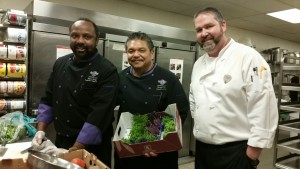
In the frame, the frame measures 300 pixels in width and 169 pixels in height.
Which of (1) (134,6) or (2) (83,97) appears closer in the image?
(2) (83,97)

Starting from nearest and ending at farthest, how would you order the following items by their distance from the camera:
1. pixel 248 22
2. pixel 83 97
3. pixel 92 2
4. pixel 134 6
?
pixel 83 97, pixel 92 2, pixel 134 6, pixel 248 22

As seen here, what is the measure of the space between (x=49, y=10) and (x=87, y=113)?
1.61 meters

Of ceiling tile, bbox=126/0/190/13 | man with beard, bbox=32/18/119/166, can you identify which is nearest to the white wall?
ceiling tile, bbox=126/0/190/13

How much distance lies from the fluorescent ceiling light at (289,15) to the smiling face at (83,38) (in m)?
4.13

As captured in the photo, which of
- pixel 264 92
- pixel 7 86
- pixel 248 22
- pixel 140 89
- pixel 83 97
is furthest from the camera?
pixel 248 22

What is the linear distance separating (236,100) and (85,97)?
0.90 m

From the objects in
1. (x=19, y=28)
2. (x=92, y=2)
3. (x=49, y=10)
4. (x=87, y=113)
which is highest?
(x=92, y=2)

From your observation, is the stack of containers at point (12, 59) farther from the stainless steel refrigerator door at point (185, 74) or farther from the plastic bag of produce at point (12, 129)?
the stainless steel refrigerator door at point (185, 74)

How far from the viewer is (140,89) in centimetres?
168

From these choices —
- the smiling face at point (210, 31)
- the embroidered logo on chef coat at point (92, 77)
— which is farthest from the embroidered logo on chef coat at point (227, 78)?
the embroidered logo on chef coat at point (92, 77)

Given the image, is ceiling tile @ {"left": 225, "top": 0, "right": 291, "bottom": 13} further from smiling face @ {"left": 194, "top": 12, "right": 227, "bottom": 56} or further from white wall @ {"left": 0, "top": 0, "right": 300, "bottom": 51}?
smiling face @ {"left": 194, "top": 12, "right": 227, "bottom": 56}

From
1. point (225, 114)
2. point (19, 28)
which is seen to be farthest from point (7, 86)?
point (225, 114)

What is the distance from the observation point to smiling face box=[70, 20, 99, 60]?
150cm

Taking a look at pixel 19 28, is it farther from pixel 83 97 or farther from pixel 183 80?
pixel 183 80
